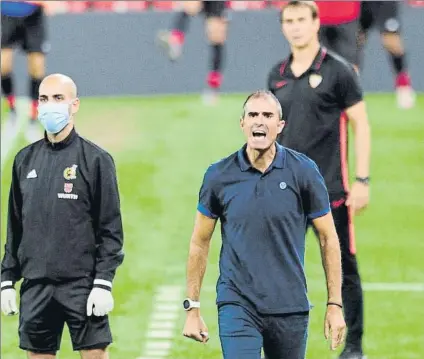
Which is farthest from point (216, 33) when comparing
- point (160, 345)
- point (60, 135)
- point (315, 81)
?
point (60, 135)

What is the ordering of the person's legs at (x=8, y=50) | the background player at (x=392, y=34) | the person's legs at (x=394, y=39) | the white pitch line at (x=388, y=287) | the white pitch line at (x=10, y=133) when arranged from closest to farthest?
the white pitch line at (x=388, y=287) → the white pitch line at (x=10, y=133) → the person's legs at (x=8, y=50) → the background player at (x=392, y=34) → the person's legs at (x=394, y=39)

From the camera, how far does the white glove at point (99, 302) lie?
6.38 metres

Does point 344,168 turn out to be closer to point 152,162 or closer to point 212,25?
point 152,162

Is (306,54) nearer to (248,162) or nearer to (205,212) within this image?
(248,162)

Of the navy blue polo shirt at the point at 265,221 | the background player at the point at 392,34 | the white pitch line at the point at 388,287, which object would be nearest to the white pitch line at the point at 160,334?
the white pitch line at the point at 388,287

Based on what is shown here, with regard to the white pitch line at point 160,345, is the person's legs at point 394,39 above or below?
above

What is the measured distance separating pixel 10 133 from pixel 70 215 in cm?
890

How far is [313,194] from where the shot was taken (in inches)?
237

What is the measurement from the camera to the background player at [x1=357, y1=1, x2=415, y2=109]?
590 inches

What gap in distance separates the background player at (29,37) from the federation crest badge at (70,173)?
312 inches

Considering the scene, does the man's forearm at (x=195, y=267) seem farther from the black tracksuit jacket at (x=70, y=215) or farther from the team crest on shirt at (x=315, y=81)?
the team crest on shirt at (x=315, y=81)

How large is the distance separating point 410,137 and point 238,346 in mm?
8954

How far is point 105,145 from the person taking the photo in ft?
47.9

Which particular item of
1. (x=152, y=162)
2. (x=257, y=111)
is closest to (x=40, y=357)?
(x=257, y=111)
